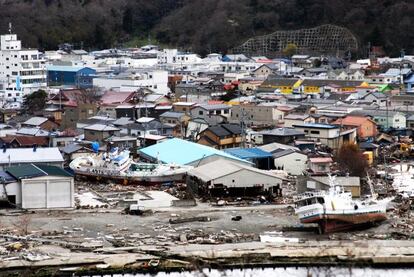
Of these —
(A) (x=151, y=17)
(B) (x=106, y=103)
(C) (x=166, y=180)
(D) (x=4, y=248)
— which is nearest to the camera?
(D) (x=4, y=248)

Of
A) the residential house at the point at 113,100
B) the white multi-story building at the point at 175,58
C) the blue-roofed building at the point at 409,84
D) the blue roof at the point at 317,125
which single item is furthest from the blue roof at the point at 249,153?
the white multi-story building at the point at 175,58

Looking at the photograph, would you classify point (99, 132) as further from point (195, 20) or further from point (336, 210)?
point (195, 20)

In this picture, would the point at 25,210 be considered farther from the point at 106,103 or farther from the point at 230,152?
the point at 106,103

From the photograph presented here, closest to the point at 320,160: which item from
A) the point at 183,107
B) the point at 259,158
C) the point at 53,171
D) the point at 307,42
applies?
the point at 259,158

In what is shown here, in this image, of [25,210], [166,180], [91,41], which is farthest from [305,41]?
[25,210]

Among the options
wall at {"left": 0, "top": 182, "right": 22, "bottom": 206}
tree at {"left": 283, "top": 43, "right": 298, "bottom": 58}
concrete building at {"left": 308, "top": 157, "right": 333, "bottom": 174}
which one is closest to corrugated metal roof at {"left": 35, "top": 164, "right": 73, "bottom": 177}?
wall at {"left": 0, "top": 182, "right": 22, "bottom": 206}

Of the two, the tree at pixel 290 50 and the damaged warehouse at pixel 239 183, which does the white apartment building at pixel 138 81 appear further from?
the damaged warehouse at pixel 239 183
